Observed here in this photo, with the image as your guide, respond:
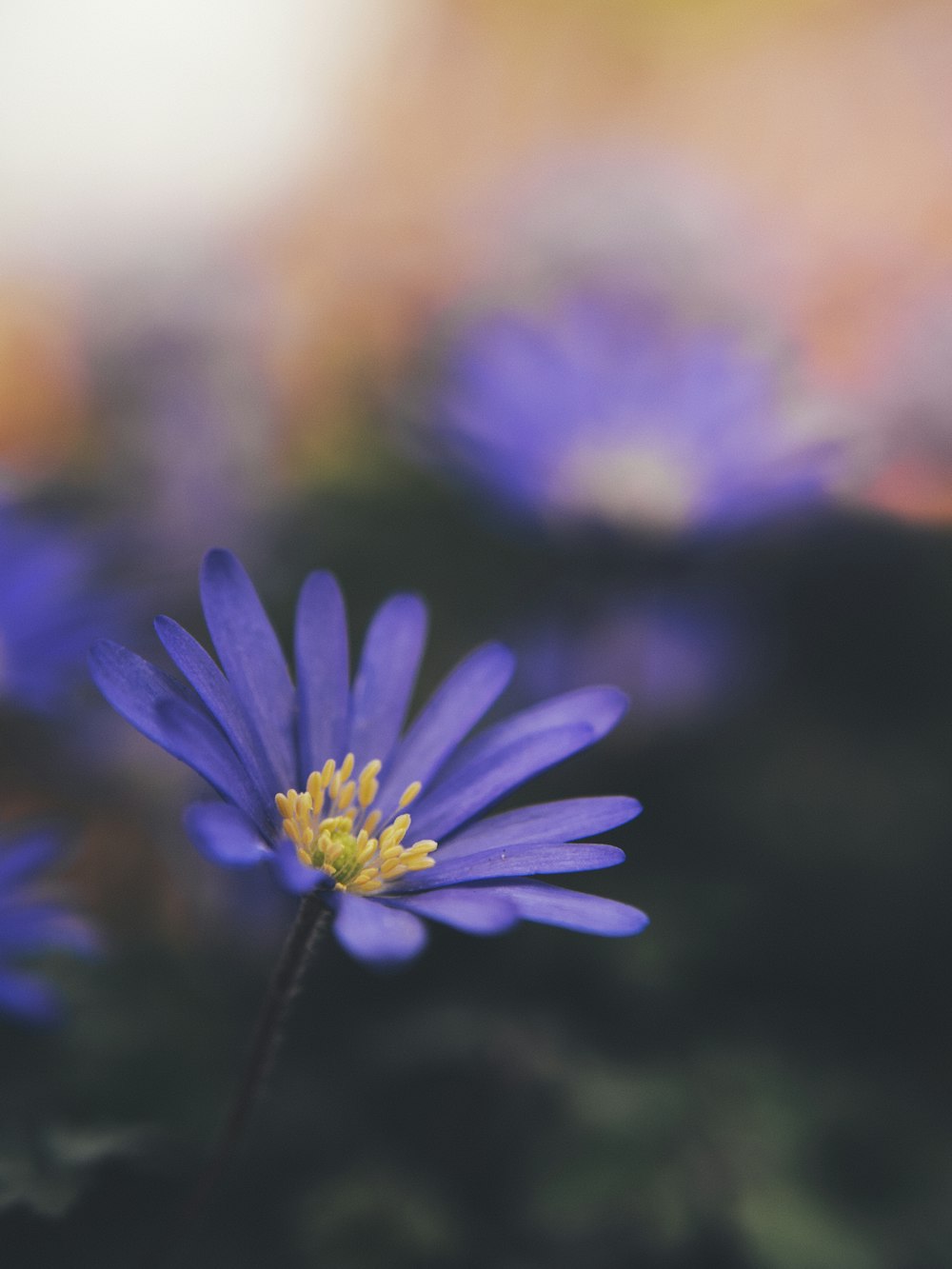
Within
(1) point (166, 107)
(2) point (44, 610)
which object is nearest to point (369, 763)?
(2) point (44, 610)

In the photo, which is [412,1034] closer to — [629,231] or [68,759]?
[68,759]

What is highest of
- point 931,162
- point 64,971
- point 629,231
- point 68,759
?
point 931,162

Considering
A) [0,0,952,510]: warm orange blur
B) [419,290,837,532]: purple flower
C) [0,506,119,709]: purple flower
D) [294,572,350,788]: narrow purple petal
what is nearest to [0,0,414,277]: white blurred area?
[0,0,952,510]: warm orange blur

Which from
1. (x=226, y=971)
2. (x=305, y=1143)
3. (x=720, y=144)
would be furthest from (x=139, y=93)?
(x=305, y=1143)

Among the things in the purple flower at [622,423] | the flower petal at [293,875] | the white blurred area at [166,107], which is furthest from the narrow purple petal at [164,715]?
the white blurred area at [166,107]

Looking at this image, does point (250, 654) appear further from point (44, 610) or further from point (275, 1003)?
point (44, 610)
